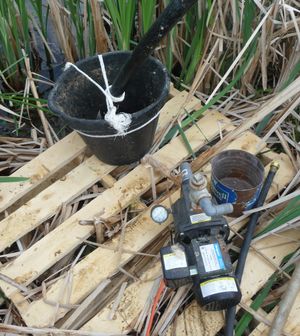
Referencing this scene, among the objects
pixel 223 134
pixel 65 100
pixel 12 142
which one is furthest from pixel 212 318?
pixel 12 142

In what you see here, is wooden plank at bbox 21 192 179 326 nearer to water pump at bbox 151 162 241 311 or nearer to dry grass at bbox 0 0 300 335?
dry grass at bbox 0 0 300 335

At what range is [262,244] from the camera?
4.03 ft

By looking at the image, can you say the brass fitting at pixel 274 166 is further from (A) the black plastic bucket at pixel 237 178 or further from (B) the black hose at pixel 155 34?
(B) the black hose at pixel 155 34

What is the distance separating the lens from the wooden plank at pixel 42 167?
1.32 m

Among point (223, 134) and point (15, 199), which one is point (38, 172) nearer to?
point (15, 199)

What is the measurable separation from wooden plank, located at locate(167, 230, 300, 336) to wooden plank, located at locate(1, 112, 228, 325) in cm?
30


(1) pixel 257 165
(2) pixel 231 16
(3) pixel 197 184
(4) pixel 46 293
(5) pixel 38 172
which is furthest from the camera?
(2) pixel 231 16

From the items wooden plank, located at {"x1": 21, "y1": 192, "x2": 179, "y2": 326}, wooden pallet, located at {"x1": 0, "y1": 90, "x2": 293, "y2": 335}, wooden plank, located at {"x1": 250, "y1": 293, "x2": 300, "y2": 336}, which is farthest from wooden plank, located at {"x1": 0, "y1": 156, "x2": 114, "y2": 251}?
wooden plank, located at {"x1": 250, "y1": 293, "x2": 300, "y2": 336}

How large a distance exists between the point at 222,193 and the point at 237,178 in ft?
0.59

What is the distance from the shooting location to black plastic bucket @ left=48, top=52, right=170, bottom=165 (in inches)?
46.5

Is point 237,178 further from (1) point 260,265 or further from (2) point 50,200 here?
(2) point 50,200

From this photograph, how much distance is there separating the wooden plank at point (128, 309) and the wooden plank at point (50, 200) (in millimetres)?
350

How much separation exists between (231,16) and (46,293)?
115 cm

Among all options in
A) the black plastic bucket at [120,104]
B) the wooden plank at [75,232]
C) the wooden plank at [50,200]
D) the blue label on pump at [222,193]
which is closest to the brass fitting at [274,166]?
the blue label on pump at [222,193]
